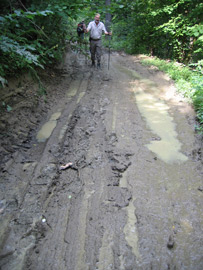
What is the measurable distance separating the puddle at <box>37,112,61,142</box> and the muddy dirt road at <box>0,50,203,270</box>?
0.07 ft

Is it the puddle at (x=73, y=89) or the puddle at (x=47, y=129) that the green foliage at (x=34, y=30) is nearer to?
the puddle at (x=73, y=89)

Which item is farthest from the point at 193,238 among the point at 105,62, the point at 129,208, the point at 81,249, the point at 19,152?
the point at 105,62

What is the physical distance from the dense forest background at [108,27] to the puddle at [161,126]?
3.16 ft

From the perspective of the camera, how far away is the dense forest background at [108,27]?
403 cm

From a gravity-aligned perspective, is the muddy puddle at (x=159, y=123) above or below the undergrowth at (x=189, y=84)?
below

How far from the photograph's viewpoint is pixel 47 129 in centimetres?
443

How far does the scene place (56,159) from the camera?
139 inches

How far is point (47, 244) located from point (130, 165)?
1740 mm

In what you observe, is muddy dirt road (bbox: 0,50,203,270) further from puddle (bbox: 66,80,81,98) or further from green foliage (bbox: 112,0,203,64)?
green foliage (bbox: 112,0,203,64)

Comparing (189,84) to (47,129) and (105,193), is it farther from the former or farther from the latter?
(105,193)

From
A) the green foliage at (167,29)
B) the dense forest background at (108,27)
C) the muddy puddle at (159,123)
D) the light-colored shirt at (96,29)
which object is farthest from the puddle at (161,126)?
the light-colored shirt at (96,29)

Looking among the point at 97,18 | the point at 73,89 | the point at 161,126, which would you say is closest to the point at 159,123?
the point at 161,126

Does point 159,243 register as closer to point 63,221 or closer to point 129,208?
point 129,208

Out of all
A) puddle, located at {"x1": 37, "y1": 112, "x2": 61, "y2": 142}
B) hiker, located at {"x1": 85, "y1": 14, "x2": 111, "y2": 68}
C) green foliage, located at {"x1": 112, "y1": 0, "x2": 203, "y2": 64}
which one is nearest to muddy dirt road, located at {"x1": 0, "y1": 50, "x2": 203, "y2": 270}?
puddle, located at {"x1": 37, "y1": 112, "x2": 61, "y2": 142}
